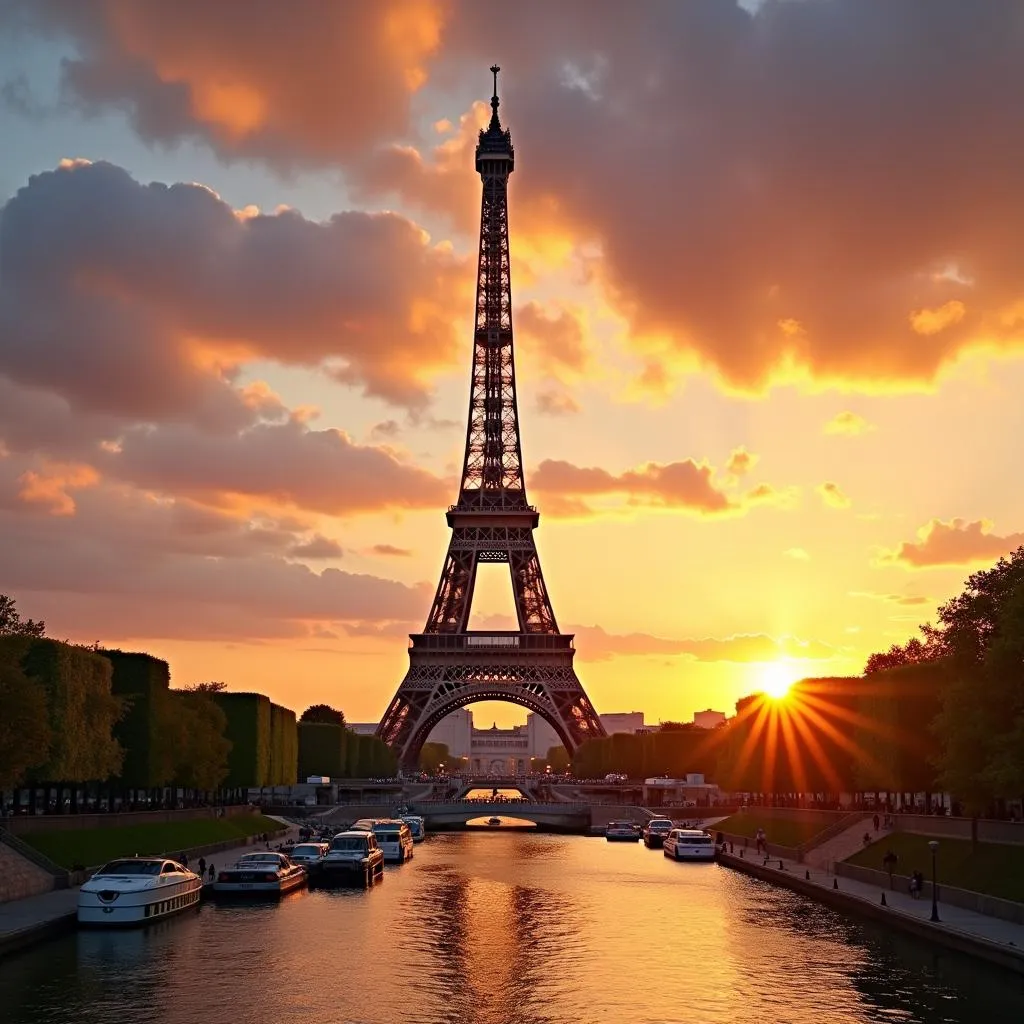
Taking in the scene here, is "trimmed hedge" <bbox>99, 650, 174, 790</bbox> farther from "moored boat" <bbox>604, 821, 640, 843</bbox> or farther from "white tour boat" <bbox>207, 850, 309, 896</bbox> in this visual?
"moored boat" <bbox>604, 821, 640, 843</bbox>

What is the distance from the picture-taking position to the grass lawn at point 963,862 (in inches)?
1955

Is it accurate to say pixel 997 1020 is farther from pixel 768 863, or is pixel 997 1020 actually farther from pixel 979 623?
pixel 768 863

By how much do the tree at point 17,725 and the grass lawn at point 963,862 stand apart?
1460 inches

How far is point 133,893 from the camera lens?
159ft

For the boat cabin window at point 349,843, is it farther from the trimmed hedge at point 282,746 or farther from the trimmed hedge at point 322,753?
the trimmed hedge at point 322,753

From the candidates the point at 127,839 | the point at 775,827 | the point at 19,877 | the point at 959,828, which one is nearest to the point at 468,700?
the point at 775,827

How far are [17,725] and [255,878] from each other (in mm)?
11832

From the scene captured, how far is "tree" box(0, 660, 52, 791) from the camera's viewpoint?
56.8 meters

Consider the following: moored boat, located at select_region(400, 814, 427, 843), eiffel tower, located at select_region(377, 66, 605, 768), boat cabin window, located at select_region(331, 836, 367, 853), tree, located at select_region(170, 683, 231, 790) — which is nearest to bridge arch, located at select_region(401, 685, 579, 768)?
eiffel tower, located at select_region(377, 66, 605, 768)

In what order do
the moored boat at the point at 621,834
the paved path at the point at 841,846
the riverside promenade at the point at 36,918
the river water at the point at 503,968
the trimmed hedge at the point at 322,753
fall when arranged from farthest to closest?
the trimmed hedge at the point at 322,753 → the moored boat at the point at 621,834 → the paved path at the point at 841,846 → the riverside promenade at the point at 36,918 → the river water at the point at 503,968

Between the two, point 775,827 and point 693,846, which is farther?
point 775,827

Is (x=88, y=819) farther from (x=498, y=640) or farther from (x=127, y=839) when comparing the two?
(x=498, y=640)

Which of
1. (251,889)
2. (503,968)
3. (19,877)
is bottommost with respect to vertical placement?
(503,968)

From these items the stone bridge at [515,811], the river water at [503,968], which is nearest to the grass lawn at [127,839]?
the river water at [503,968]
